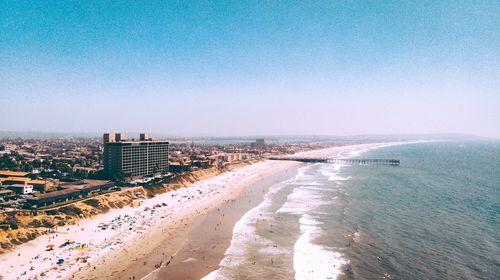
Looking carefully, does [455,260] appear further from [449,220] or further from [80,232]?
[80,232]

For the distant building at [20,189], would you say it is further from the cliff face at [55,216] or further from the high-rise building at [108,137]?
the high-rise building at [108,137]

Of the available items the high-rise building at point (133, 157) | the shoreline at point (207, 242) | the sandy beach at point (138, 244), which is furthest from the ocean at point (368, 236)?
the high-rise building at point (133, 157)

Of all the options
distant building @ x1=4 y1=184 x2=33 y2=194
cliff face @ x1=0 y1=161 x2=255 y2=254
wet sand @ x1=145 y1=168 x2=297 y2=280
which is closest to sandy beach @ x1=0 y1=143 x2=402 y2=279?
wet sand @ x1=145 y1=168 x2=297 y2=280

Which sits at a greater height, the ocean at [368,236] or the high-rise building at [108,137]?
the high-rise building at [108,137]

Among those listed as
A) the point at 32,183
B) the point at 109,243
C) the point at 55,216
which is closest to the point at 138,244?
the point at 109,243

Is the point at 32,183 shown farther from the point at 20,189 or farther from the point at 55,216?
the point at 55,216

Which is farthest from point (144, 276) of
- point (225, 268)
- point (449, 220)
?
point (449, 220)
